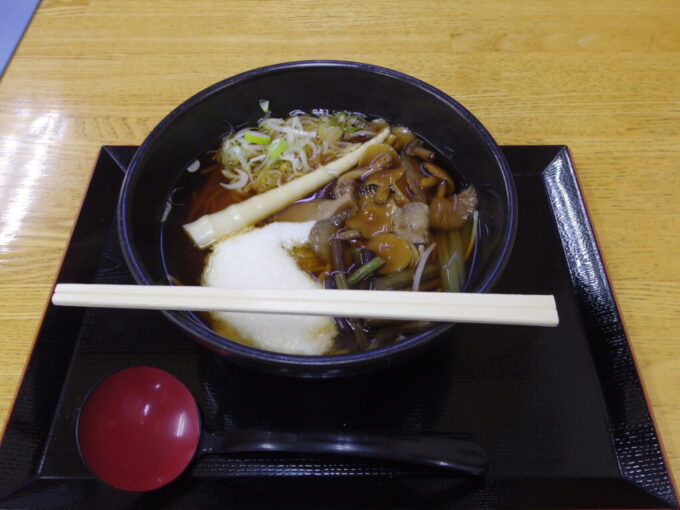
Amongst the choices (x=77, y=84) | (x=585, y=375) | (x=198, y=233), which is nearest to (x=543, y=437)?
(x=585, y=375)

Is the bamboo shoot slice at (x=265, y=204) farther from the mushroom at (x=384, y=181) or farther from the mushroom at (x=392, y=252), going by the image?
the mushroom at (x=392, y=252)

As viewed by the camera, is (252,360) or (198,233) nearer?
(252,360)

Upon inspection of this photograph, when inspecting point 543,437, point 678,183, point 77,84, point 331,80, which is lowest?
point 543,437

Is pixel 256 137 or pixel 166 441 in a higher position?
pixel 256 137

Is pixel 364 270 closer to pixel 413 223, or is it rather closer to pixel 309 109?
pixel 413 223

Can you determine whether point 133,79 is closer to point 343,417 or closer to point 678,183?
point 343,417

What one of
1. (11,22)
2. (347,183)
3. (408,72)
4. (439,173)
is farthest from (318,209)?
(11,22)
